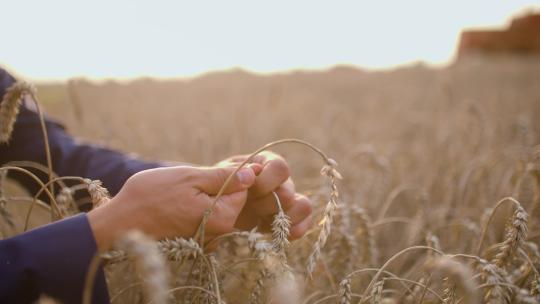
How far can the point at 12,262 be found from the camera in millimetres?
827

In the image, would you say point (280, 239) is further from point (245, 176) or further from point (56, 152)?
point (56, 152)

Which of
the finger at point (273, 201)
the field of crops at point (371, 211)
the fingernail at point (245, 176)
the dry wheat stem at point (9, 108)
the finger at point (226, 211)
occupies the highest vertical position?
the dry wheat stem at point (9, 108)

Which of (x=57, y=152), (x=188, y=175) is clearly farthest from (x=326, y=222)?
(x=57, y=152)

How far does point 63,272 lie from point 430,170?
242 centimetres

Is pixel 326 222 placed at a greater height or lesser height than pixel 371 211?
greater

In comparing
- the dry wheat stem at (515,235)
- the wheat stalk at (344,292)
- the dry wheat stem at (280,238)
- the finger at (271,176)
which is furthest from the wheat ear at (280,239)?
the dry wheat stem at (515,235)

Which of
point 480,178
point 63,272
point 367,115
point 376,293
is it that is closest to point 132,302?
point 63,272

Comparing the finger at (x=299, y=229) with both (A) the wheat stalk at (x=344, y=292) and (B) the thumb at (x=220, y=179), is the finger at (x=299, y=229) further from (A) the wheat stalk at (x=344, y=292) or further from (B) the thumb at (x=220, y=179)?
(A) the wheat stalk at (x=344, y=292)

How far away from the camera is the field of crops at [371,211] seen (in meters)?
0.81

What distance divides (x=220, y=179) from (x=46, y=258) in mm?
401

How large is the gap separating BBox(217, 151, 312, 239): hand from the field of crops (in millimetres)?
82

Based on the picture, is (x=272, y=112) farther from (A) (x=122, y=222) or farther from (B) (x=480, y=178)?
(A) (x=122, y=222)

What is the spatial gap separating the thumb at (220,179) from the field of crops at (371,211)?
0.40 feet

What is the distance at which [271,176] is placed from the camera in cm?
112
